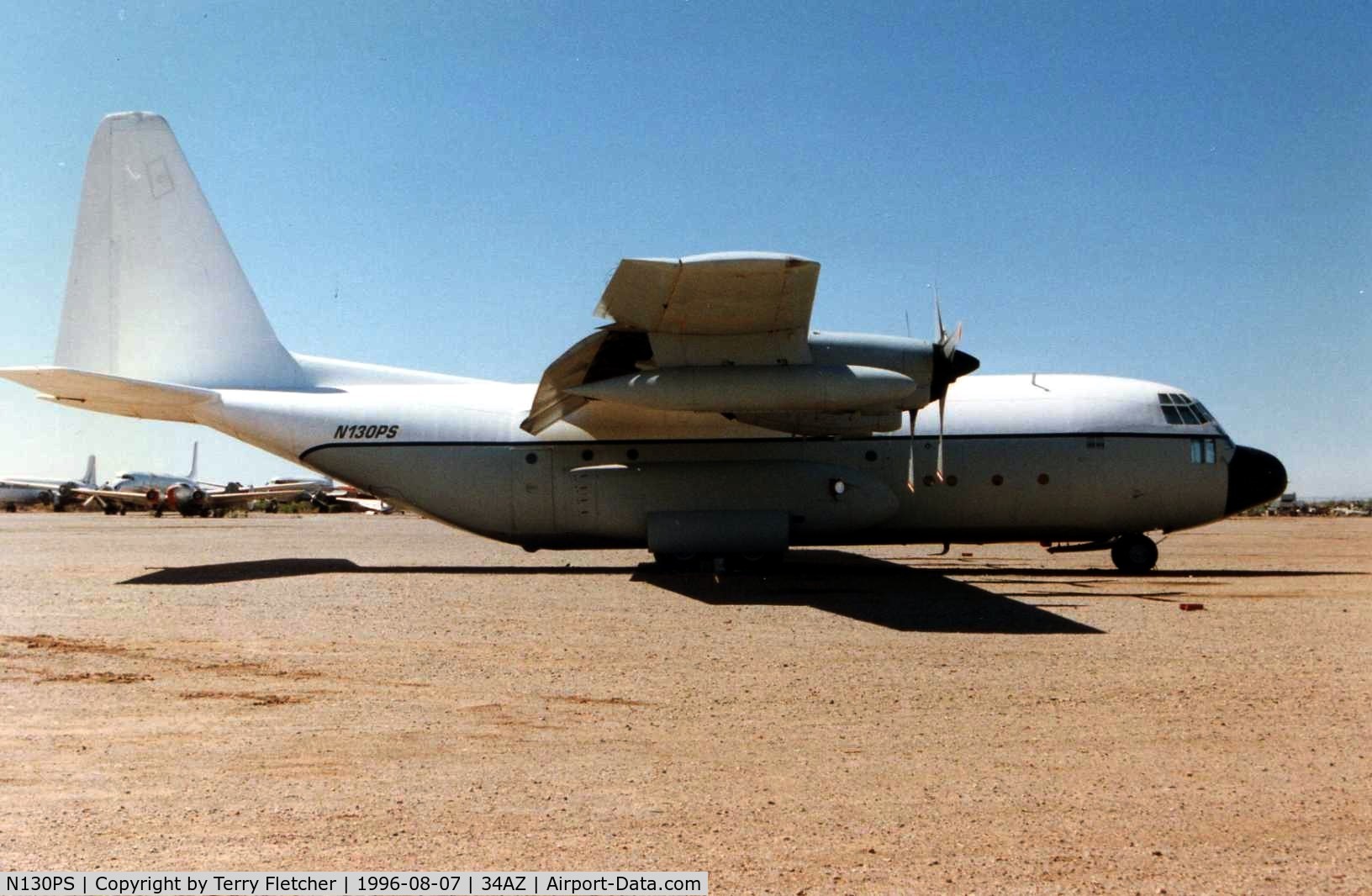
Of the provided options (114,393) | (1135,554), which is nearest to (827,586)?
(1135,554)

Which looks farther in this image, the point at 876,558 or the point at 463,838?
the point at 876,558

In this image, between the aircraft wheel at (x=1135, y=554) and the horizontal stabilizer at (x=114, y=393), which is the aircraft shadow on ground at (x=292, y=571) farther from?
the aircraft wheel at (x=1135, y=554)

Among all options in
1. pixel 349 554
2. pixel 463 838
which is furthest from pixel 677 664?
pixel 349 554

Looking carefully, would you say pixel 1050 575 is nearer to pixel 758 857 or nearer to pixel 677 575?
pixel 677 575

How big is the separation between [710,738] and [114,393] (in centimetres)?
1333

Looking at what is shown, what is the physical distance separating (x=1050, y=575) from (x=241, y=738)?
14.0 meters

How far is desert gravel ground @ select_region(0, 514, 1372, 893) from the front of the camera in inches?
156

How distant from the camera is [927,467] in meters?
16.1

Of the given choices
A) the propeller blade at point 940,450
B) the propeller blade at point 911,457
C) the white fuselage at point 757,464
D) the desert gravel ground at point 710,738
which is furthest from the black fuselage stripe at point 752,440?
the desert gravel ground at point 710,738

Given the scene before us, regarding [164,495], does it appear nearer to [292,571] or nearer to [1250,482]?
[292,571]

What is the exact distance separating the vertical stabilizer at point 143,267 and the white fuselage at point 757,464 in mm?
1176

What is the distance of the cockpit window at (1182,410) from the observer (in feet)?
55.3
